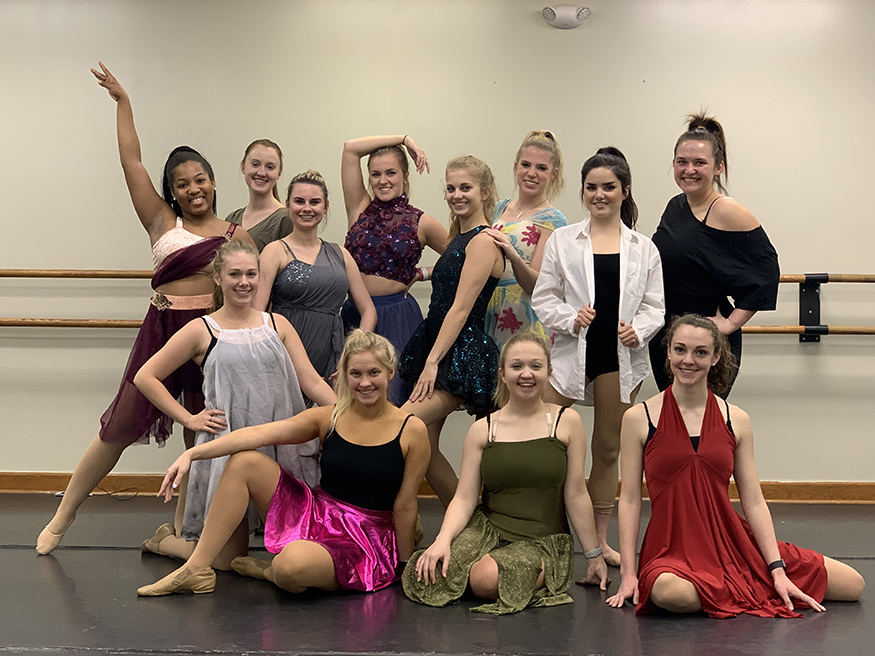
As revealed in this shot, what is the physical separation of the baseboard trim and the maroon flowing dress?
59.8 inches

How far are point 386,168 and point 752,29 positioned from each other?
1905mm

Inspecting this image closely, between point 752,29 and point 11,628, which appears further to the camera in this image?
point 752,29

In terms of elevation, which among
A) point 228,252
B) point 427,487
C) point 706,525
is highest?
point 228,252

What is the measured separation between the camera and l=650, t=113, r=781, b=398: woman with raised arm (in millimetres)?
2945

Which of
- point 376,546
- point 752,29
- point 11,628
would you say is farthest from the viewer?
point 752,29

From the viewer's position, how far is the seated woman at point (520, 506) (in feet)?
8.25

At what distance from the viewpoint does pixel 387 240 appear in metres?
3.21

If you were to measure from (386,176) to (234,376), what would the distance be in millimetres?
916

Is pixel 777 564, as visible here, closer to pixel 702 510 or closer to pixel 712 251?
pixel 702 510

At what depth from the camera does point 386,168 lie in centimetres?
318

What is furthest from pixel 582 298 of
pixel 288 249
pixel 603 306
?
pixel 288 249

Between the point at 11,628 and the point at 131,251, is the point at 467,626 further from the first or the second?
the point at 131,251

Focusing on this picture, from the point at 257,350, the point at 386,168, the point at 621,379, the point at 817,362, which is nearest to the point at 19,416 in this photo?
the point at 257,350

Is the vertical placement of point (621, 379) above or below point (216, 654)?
above
